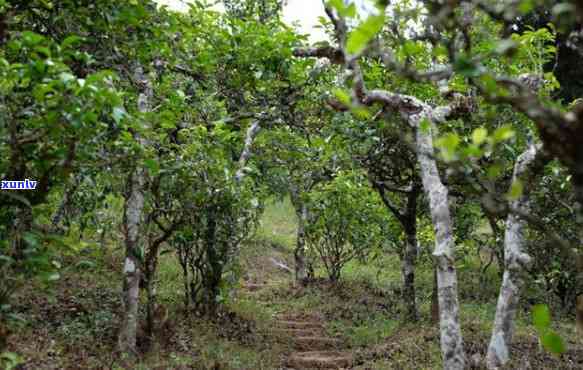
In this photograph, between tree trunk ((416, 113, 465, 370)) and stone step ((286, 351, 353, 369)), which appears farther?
stone step ((286, 351, 353, 369))

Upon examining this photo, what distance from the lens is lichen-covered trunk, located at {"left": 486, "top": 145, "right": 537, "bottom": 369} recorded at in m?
6.49

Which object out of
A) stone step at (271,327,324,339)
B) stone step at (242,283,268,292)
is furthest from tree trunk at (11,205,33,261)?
stone step at (242,283,268,292)

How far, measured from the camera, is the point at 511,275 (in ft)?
21.4

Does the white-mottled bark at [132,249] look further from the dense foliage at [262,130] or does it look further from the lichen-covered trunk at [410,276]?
the lichen-covered trunk at [410,276]

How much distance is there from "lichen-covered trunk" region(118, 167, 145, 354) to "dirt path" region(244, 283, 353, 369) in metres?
3.02

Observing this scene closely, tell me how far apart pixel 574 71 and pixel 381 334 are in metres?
11.2

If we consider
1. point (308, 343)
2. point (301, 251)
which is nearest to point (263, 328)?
point (308, 343)

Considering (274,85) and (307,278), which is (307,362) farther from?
(307,278)

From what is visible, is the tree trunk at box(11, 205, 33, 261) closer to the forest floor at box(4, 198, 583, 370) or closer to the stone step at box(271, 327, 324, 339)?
the forest floor at box(4, 198, 583, 370)

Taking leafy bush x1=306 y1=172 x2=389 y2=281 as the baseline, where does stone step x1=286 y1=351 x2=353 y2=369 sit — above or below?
below

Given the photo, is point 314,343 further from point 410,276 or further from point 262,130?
point 262,130

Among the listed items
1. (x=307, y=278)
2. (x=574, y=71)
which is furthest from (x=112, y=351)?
(x=574, y=71)

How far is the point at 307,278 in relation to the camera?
54.3ft

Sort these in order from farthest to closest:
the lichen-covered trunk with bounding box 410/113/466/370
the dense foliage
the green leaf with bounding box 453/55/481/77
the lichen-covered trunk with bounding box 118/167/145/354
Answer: the lichen-covered trunk with bounding box 118/167/145/354
the lichen-covered trunk with bounding box 410/113/466/370
the dense foliage
the green leaf with bounding box 453/55/481/77
